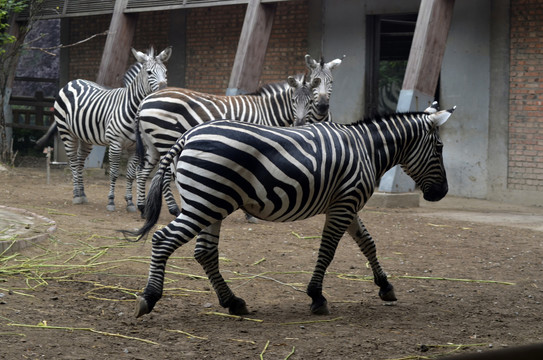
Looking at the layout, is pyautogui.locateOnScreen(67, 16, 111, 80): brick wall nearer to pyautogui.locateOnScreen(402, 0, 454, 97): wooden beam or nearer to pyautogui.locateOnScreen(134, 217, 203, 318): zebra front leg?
pyautogui.locateOnScreen(402, 0, 454, 97): wooden beam

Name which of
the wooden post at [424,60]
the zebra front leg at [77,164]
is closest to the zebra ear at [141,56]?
the zebra front leg at [77,164]

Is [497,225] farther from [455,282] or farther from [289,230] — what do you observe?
[455,282]

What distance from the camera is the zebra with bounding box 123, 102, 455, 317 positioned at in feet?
15.0

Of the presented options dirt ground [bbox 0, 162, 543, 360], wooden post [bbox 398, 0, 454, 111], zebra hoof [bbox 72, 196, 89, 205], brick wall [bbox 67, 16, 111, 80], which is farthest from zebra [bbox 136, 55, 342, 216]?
brick wall [bbox 67, 16, 111, 80]

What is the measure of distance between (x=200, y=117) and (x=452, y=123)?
5.36m

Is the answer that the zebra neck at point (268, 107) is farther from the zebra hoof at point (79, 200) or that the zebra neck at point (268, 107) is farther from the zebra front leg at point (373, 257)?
the zebra front leg at point (373, 257)

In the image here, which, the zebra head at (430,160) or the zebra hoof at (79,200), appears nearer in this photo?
the zebra head at (430,160)

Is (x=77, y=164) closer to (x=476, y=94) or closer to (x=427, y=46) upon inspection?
(x=427, y=46)

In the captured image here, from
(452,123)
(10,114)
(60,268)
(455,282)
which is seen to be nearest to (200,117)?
(60,268)

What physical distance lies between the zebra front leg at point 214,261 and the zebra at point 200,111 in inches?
148

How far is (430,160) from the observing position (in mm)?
5676

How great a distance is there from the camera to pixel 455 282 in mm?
6234

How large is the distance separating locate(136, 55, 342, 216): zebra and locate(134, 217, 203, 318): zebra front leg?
4001mm

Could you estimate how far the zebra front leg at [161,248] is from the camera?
14.8ft
